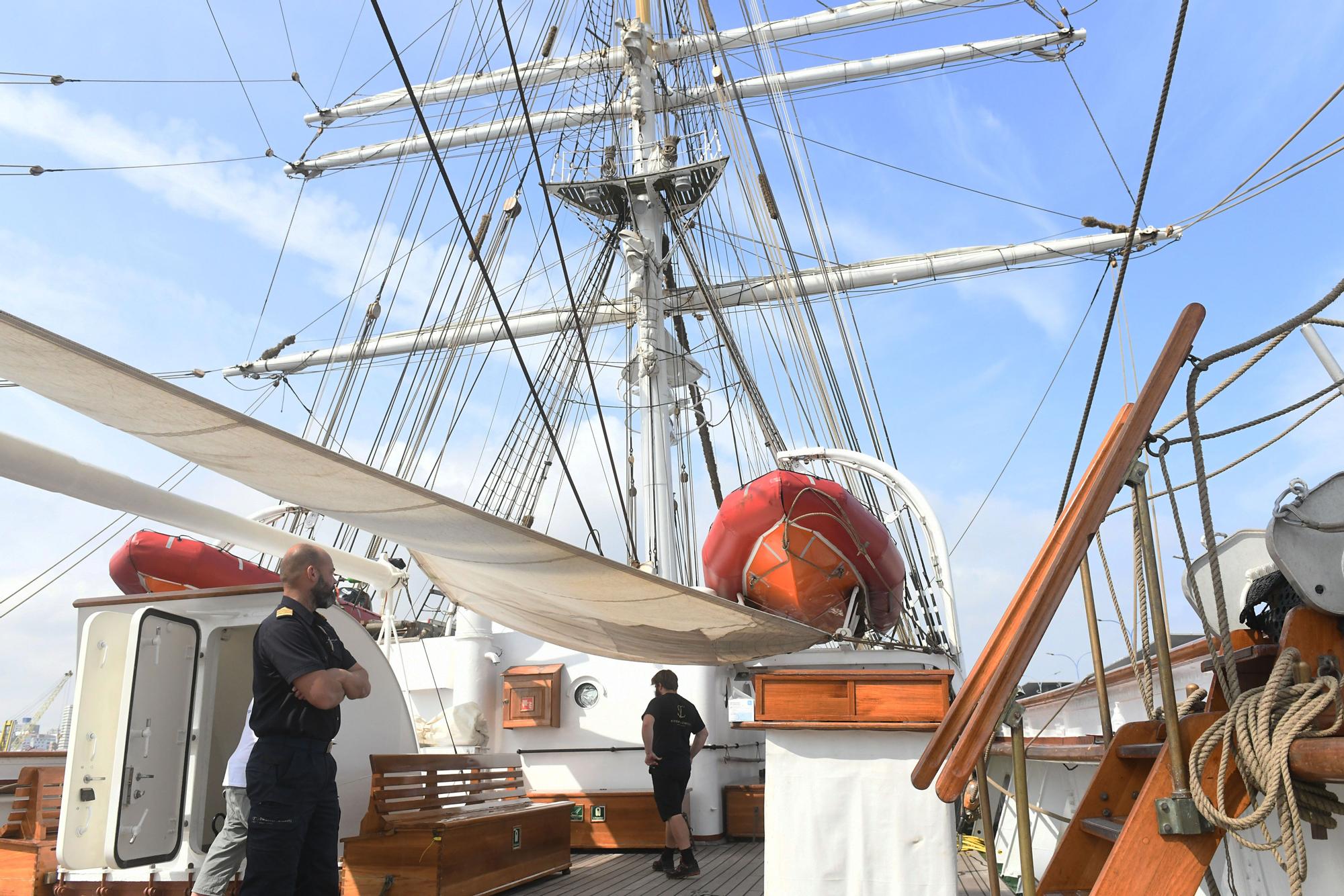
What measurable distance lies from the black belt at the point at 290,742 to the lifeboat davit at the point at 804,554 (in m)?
3.83

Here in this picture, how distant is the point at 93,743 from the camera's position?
4531mm

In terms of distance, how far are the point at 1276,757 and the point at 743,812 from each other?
18.9 ft

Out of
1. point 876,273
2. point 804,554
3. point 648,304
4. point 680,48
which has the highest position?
point 680,48

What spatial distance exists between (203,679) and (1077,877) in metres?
4.13

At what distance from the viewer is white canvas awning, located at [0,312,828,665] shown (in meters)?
2.96

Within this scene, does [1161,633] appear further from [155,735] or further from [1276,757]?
[155,735]

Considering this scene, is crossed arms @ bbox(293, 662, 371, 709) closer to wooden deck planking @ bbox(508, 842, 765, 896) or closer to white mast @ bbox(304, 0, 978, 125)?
wooden deck planking @ bbox(508, 842, 765, 896)

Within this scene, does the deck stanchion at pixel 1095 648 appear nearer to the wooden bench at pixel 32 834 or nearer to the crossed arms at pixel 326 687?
the crossed arms at pixel 326 687

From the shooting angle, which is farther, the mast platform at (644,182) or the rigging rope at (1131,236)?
the mast platform at (644,182)

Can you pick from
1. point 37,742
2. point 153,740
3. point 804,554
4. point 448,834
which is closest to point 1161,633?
point 448,834

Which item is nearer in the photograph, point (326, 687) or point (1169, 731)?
point (1169, 731)

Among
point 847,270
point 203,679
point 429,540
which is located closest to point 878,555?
point 429,540

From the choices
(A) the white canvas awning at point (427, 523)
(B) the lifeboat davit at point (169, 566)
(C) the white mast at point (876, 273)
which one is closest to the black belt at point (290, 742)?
Result: (A) the white canvas awning at point (427, 523)

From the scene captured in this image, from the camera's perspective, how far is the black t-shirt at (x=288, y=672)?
3.35m
